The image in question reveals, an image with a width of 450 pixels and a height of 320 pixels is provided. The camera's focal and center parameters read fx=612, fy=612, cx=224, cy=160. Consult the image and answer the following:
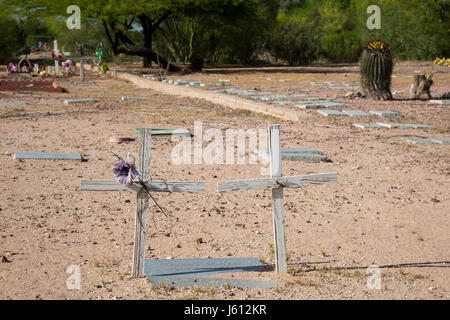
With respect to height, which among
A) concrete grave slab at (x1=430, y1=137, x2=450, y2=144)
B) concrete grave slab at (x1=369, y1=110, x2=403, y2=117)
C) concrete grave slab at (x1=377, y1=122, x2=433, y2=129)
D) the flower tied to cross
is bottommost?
concrete grave slab at (x1=430, y1=137, x2=450, y2=144)

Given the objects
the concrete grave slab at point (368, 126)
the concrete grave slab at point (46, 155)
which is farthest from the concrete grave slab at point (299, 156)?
the concrete grave slab at point (368, 126)

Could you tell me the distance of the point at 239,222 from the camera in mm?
5074

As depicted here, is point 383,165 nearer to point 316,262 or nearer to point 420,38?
point 316,262

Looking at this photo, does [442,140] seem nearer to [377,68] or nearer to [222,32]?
[377,68]

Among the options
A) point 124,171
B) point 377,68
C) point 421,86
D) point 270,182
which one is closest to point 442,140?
point 377,68

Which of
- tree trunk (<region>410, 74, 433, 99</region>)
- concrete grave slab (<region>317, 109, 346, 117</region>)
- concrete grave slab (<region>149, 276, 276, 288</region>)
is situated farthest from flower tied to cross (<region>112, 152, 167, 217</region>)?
tree trunk (<region>410, 74, 433, 99</region>)

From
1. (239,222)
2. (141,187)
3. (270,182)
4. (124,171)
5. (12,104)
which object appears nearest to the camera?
(124,171)

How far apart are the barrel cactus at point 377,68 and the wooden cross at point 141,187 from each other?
10403 mm

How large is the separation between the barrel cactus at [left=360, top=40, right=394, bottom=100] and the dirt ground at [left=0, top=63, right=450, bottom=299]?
4270 mm

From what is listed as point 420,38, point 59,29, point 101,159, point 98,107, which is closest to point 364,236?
point 101,159

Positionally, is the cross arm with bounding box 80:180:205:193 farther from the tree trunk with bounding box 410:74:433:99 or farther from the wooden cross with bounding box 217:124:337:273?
the tree trunk with bounding box 410:74:433:99

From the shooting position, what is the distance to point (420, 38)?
33.9 metres

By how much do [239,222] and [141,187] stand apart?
1.50m

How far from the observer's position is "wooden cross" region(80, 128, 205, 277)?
374 centimetres
